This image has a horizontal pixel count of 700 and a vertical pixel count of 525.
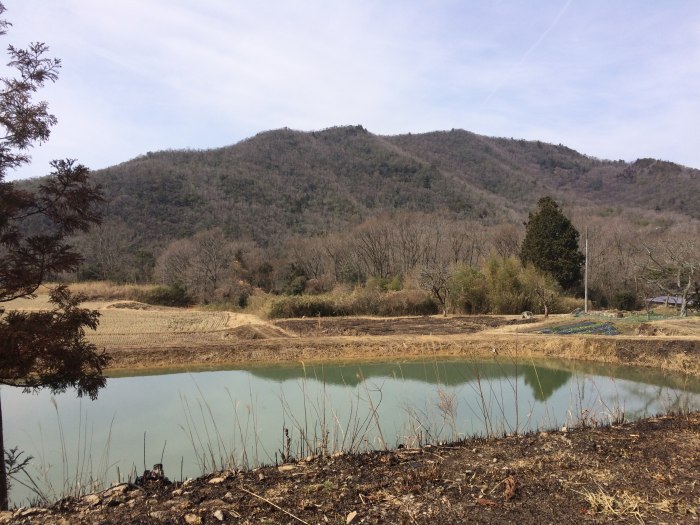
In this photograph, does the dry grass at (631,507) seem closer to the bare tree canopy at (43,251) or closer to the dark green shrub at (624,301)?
the bare tree canopy at (43,251)

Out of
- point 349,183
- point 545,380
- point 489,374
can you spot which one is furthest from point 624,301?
point 349,183

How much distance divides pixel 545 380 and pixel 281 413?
8567 mm

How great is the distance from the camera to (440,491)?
354cm

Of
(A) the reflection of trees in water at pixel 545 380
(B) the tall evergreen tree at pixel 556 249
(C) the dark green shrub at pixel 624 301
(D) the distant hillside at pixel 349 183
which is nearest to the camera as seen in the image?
(A) the reflection of trees in water at pixel 545 380

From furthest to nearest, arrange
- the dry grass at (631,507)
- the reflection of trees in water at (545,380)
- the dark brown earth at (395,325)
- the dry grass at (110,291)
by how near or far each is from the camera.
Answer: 1. the dry grass at (110,291)
2. the dark brown earth at (395,325)
3. the reflection of trees in water at (545,380)
4. the dry grass at (631,507)

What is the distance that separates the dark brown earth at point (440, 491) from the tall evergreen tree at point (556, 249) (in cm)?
Result: 2928

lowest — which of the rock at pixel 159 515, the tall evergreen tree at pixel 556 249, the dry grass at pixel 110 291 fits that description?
the rock at pixel 159 515

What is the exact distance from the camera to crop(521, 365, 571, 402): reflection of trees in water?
12.3 metres

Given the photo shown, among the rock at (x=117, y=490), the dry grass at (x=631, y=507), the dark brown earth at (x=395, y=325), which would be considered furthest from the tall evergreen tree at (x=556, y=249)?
the rock at (x=117, y=490)

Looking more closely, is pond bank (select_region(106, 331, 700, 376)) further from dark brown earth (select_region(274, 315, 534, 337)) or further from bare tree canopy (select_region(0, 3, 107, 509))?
bare tree canopy (select_region(0, 3, 107, 509))

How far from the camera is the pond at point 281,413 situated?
5.51m

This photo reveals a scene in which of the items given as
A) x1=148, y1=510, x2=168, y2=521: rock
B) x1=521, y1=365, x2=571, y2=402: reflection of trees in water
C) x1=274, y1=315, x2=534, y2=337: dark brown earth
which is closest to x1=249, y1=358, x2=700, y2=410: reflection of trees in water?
x1=521, y1=365, x2=571, y2=402: reflection of trees in water

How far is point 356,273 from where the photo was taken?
132 ft

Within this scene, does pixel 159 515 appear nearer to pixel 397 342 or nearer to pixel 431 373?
pixel 431 373
